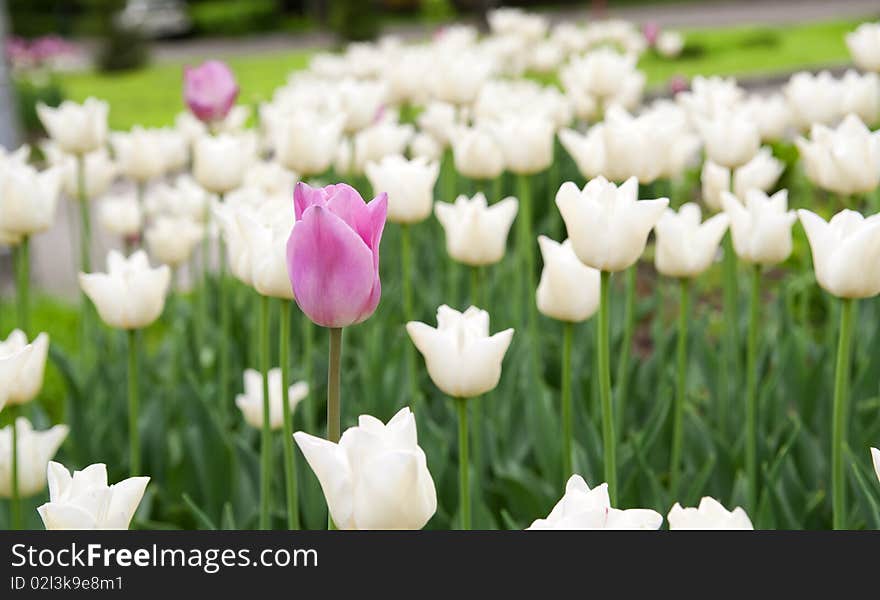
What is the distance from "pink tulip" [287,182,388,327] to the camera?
3.96 ft

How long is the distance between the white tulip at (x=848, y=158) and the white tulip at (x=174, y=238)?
170 centimetres

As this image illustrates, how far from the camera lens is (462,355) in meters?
1.58

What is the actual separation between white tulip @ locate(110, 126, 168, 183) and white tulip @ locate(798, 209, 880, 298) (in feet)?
7.41

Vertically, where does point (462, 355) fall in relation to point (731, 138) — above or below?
below

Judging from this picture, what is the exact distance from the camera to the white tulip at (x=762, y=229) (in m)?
2.06

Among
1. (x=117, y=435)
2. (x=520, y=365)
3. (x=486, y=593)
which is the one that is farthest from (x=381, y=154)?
(x=486, y=593)

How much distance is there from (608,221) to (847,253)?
1.01 feet

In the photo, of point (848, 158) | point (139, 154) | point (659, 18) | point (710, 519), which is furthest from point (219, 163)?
point (659, 18)

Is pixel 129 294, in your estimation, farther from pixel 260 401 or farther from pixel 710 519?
pixel 710 519

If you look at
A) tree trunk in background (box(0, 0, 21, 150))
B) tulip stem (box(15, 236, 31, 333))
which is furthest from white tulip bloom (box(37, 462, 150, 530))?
tree trunk in background (box(0, 0, 21, 150))

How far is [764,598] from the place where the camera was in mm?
977

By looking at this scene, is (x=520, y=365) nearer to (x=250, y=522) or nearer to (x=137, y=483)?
(x=250, y=522)

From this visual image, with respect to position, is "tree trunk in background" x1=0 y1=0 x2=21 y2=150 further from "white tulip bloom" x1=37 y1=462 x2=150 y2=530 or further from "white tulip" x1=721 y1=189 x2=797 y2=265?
"white tulip bloom" x1=37 y1=462 x2=150 y2=530

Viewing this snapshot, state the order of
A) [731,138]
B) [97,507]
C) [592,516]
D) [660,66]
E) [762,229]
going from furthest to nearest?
[660,66] < [731,138] < [762,229] < [97,507] < [592,516]
